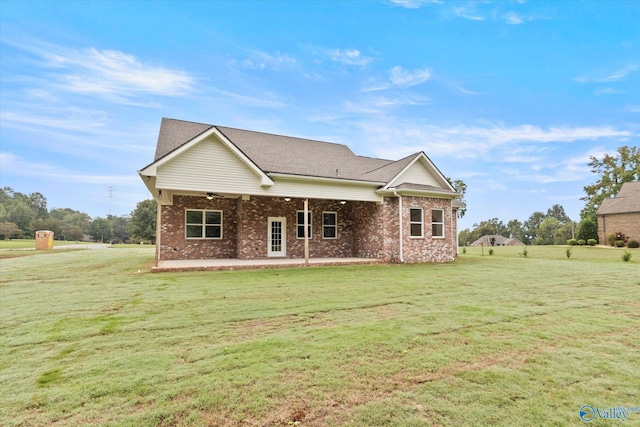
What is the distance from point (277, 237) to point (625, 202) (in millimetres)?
35591

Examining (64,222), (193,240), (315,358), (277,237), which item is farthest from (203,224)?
(64,222)

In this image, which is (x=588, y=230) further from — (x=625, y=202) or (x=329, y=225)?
(x=329, y=225)

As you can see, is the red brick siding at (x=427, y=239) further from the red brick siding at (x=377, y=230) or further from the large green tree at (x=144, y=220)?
the large green tree at (x=144, y=220)

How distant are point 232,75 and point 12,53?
14.0 m

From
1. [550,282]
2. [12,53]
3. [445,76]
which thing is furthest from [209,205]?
[12,53]

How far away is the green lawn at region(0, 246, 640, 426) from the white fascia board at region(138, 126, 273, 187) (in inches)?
190

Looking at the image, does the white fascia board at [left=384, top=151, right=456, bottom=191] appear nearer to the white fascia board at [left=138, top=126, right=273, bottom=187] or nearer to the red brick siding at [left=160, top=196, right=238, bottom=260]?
the white fascia board at [left=138, top=126, right=273, bottom=187]

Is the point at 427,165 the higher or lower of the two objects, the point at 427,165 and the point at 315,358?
the higher

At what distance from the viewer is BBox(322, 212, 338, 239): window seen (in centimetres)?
1580

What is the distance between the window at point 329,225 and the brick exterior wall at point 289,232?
0.22m

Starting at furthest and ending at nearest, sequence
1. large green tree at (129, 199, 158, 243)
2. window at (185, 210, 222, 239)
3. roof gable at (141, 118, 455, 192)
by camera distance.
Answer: large green tree at (129, 199, 158, 243) < window at (185, 210, 222, 239) < roof gable at (141, 118, 455, 192)

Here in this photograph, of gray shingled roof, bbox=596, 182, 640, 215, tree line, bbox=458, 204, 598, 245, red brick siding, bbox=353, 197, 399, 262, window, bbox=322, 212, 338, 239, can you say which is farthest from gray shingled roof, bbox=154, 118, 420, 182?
tree line, bbox=458, 204, 598, 245

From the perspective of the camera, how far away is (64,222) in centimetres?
8538

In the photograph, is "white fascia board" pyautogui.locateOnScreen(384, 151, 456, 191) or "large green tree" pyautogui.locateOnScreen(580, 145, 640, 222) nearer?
"white fascia board" pyautogui.locateOnScreen(384, 151, 456, 191)
